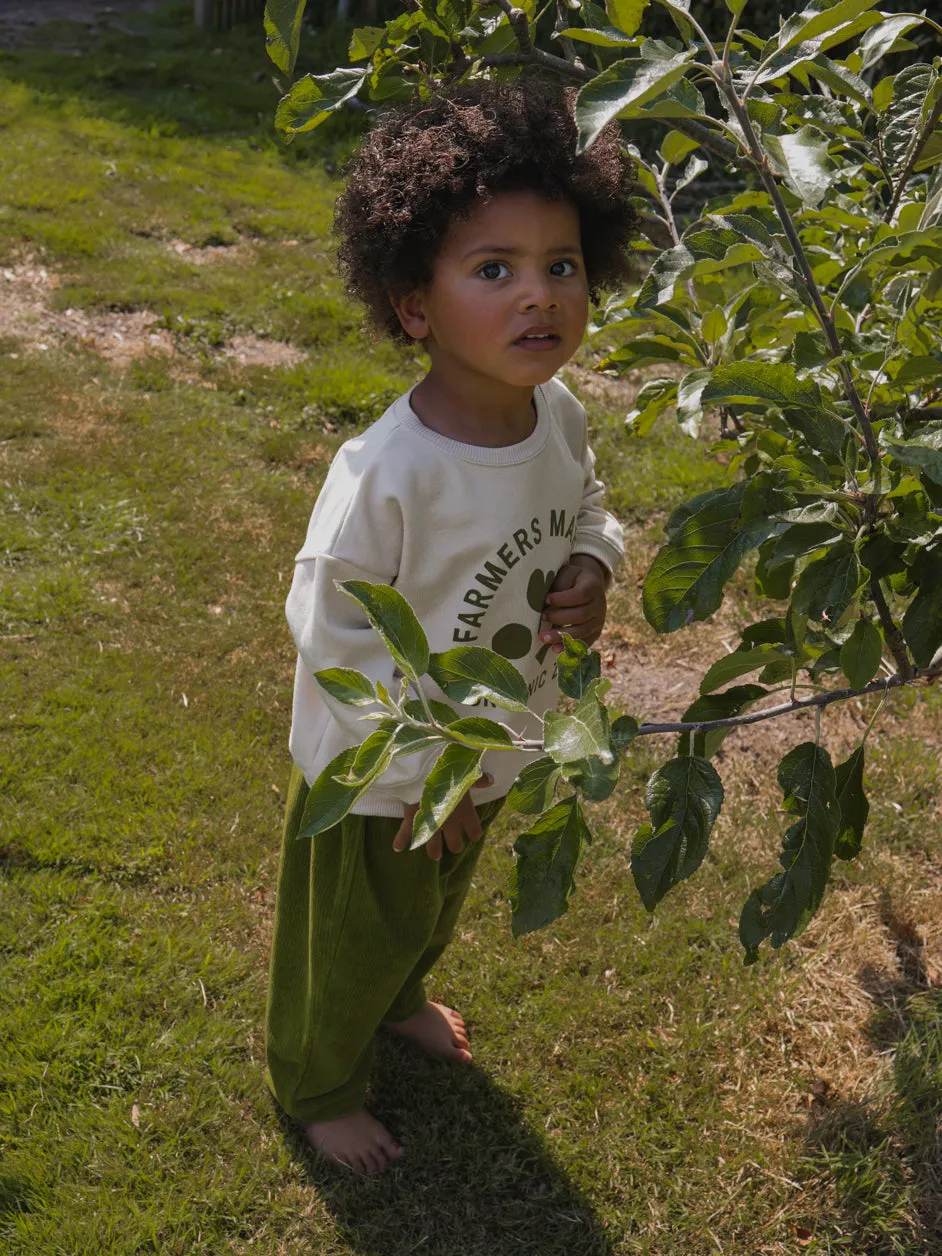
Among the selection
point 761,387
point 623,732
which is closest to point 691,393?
point 761,387

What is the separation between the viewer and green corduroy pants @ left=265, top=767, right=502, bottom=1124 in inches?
81.7

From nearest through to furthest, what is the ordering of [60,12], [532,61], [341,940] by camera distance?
[532,61] < [341,940] < [60,12]

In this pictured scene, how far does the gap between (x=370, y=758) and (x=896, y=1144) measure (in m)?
1.67

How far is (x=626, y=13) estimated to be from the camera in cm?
134

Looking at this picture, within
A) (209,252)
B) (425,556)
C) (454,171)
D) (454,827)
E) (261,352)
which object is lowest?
(261,352)

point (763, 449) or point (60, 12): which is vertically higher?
point (763, 449)

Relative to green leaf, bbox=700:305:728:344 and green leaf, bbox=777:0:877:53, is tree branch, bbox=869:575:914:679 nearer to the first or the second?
green leaf, bbox=700:305:728:344

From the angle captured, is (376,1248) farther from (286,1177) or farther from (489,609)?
(489,609)

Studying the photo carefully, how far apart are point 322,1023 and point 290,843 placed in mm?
323

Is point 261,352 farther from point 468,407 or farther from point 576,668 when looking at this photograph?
point 576,668

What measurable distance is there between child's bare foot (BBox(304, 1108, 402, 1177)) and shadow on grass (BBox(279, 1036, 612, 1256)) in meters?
0.02

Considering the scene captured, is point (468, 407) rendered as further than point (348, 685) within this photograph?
Yes

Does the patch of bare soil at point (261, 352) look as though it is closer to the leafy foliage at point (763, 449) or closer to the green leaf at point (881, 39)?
the leafy foliage at point (763, 449)

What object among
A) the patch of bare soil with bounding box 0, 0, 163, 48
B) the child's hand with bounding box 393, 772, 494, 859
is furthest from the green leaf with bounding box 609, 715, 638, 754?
the patch of bare soil with bounding box 0, 0, 163, 48
